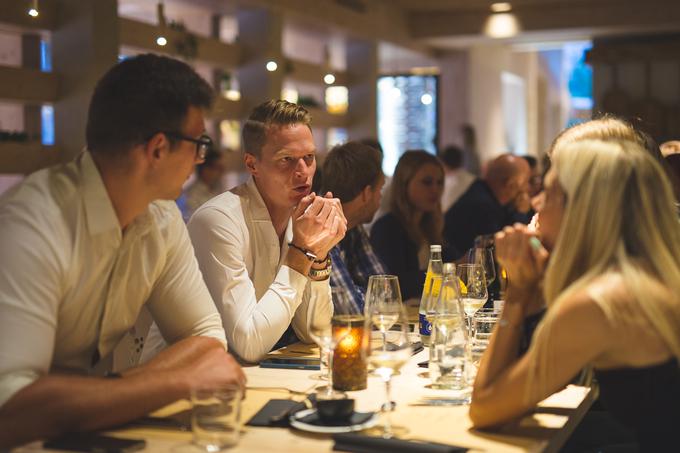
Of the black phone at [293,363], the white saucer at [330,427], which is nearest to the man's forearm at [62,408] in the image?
Answer: the white saucer at [330,427]

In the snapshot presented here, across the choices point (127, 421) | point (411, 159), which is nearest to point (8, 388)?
point (127, 421)

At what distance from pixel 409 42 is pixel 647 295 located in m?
10.1

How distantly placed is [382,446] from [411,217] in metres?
3.40

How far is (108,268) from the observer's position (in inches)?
80.4

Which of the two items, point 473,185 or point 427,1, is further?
point 427,1

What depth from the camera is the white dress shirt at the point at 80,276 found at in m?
1.79

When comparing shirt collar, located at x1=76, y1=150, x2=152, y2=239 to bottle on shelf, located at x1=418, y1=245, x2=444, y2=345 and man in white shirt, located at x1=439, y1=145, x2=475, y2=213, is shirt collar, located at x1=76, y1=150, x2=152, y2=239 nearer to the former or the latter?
bottle on shelf, located at x1=418, y1=245, x2=444, y2=345

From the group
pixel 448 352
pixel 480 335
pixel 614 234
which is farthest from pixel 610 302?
pixel 480 335

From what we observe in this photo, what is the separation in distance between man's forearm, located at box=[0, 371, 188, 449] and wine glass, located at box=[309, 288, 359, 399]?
1.41ft

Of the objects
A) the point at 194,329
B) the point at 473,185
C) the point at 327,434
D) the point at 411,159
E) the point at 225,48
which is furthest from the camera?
the point at 225,48

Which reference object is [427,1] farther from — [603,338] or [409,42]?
[603,338]

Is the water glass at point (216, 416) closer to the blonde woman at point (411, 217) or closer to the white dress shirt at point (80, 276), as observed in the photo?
the white dress shirt at point (80, 276)

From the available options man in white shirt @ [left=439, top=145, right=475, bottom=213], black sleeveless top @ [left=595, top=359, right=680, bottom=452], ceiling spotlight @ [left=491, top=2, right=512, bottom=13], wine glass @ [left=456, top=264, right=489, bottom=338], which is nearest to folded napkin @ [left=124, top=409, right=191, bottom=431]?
Answer: black sleeveless top @ [left=595, top=359, right=680, bottom=452]

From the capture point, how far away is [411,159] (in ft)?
17.2
